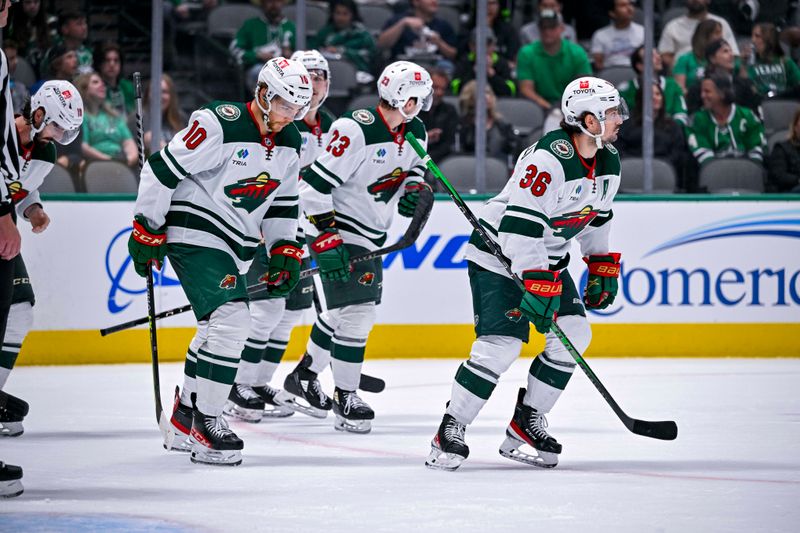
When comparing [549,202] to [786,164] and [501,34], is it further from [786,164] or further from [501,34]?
[501,34]

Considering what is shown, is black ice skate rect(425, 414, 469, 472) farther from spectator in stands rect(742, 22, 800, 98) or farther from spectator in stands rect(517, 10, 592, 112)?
spectator in stands rect(742, 22, 800, 98)

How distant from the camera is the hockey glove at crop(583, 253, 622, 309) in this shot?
4508mm

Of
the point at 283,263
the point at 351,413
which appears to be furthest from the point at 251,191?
the point at 351,413

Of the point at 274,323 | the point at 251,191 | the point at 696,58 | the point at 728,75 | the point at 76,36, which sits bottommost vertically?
the point at 274,323

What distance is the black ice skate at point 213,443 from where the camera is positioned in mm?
4441

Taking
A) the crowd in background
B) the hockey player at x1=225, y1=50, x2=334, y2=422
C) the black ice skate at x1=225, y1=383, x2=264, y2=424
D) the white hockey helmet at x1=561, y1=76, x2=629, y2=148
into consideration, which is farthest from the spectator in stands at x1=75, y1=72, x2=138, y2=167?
the white hockey helmet at x1=561, y1=76, x2=629, y2=148

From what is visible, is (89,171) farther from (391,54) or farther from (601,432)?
(601,432)

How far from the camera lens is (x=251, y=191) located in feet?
14.7

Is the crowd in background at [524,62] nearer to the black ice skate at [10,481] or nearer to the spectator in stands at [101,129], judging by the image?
the spectator in stands at [101,129]

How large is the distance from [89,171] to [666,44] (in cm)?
364

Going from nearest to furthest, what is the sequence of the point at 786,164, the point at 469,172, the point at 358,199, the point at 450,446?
the point at 450,446, the point at 358,199, the point at 469,172, the point at 786,164

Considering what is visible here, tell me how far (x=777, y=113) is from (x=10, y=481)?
5815 millimetres

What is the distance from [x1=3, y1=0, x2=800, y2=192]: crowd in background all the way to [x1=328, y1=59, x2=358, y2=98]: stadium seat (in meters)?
0.06

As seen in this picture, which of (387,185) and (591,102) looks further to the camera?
(387,185)
